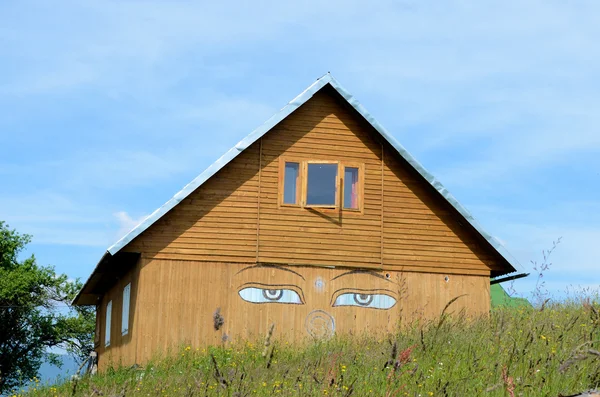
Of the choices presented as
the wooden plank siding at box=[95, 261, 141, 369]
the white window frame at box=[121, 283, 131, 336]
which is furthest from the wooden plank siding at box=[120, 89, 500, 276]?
the white window frame at box=[121, 283, 131, 336]

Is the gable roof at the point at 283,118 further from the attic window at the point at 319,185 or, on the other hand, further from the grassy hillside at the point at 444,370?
the grassy hillside at the point at 444,370

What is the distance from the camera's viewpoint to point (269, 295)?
1991 cm

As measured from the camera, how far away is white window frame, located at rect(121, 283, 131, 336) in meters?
20.7

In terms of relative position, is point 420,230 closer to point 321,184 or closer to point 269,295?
point 321,184

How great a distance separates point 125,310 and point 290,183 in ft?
18.7

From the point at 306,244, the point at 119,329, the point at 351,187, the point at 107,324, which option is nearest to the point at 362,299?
the point at 306,244

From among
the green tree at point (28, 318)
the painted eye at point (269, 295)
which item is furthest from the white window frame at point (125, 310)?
the green tree at point (28, 318)

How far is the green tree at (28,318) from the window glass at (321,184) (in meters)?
26.5

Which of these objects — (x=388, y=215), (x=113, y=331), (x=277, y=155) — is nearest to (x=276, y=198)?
(x=277, y=155)

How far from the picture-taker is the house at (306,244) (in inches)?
761

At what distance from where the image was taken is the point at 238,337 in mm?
19406

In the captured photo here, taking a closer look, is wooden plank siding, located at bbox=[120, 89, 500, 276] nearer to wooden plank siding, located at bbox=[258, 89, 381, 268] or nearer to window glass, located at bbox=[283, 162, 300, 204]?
wooden plank siding, located at bbox=[258, 89, 381, 268]

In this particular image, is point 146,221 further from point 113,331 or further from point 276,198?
point 113,331

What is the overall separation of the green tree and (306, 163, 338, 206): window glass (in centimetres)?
2647
